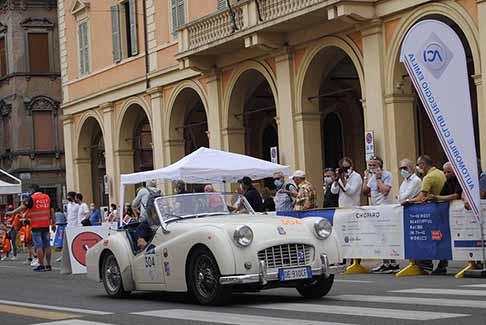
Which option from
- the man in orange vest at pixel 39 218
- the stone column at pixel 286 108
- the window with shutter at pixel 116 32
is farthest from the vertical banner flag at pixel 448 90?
the window with shutter at pixel 116 32

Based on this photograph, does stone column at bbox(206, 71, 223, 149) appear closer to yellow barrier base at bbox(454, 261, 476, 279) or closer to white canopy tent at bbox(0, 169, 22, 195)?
white canopy tent at bbox(0, 169, 22, 195)

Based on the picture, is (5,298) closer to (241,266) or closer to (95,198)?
(241,266)

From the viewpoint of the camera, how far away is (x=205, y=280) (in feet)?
42.3

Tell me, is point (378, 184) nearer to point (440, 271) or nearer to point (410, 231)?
point (410, 231)

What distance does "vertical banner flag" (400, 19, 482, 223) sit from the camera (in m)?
16.3

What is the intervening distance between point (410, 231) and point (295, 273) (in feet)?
17.7

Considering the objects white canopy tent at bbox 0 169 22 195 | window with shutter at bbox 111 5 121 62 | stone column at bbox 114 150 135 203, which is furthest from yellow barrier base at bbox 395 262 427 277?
window with shutter at bbox 111 5 121 62

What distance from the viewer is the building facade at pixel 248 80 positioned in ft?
86.6

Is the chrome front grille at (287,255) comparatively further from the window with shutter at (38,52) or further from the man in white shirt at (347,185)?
the window with shutter at (38,52)

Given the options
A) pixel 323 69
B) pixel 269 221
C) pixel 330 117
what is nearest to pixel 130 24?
pixel 330 117

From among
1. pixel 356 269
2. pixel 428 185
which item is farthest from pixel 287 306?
pixel 356 269

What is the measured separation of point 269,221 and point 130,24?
2702 cm

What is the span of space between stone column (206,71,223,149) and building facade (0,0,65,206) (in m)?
22.1

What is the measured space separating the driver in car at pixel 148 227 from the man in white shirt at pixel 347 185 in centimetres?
636
